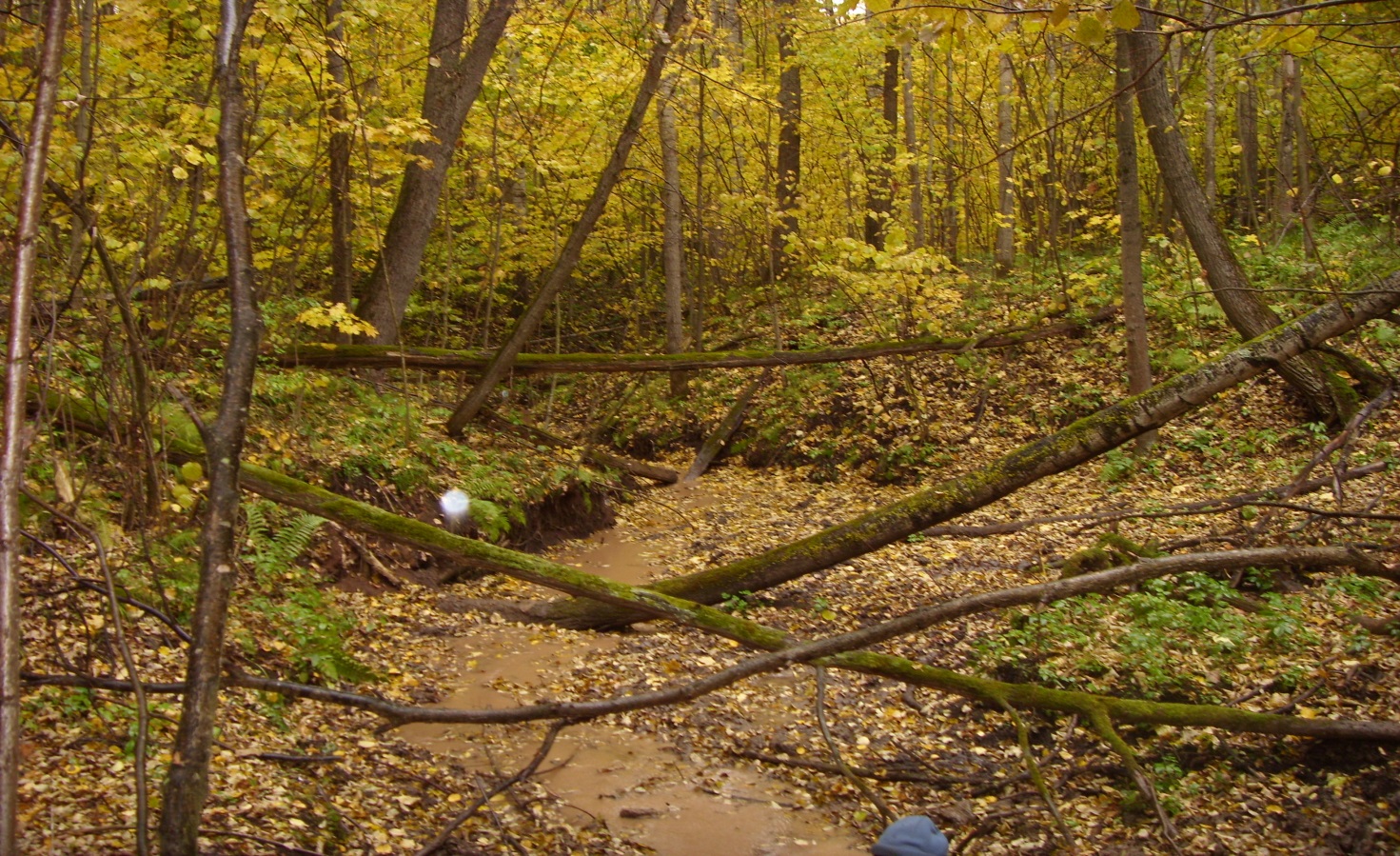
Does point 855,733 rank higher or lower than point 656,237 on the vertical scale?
lower

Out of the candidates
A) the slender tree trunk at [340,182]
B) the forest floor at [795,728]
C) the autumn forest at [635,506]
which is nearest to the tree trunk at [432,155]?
the autumn forest at [635,506]

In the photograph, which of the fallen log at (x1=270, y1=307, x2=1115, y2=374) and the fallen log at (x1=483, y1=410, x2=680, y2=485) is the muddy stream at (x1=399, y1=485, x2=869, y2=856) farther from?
the fallen log at (x1=483, y1=410, x2=680, y2=485)

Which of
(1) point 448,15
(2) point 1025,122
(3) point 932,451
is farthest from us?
(2) point 1025,122

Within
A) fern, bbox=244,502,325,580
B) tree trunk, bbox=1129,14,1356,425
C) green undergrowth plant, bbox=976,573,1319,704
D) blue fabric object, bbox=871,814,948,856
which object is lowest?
green undergrowth plant, bbox=976,573,1319,704

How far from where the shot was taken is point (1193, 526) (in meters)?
8.52

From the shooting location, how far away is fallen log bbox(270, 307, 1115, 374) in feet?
34.5

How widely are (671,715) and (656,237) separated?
12.2 m

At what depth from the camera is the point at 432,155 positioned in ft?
37.0

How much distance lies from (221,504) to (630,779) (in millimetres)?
3657

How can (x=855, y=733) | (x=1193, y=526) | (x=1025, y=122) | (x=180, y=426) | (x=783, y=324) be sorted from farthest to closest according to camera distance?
(x=1025, y=122) < (x=783, y=324) < (x=1193, y=526) < (x=180, y=426) < (x=855, y=733)

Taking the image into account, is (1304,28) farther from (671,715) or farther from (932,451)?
Result: (932,451)

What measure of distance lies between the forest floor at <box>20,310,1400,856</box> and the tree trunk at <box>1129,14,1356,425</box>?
1.00 m

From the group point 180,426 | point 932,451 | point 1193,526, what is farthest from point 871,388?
point 180,426

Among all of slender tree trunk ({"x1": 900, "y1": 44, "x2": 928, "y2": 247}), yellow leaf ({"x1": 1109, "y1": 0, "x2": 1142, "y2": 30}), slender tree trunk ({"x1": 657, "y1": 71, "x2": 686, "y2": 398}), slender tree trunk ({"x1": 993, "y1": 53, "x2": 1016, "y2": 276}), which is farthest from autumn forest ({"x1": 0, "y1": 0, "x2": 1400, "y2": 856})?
slender tree trunk ({"x1": 900, "y1": 44, "x2": 928, "y2": 247})
